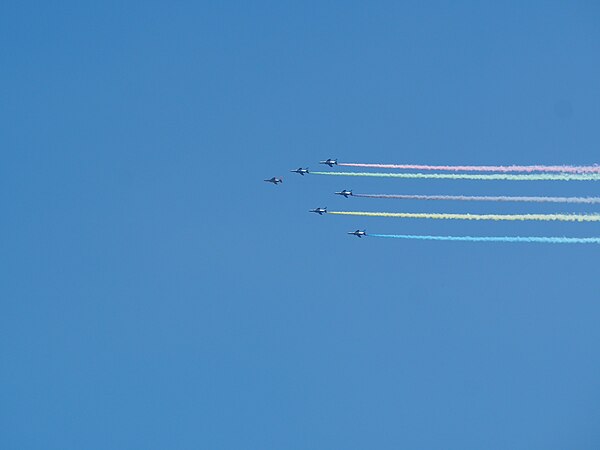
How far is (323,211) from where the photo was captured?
111875mm

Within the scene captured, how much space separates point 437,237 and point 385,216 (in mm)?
6834

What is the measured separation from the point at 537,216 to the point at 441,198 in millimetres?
9712

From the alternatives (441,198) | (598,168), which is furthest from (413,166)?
(598,168)

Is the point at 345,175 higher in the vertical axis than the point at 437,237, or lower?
higher

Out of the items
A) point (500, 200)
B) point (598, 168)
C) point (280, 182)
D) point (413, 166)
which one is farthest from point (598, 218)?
point (280, 182)

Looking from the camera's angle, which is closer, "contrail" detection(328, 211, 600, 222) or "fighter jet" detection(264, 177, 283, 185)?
"contrail" detection(328, 211, 600, 222)

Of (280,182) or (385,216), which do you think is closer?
(385,216)

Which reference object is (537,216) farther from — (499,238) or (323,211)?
(323,211)

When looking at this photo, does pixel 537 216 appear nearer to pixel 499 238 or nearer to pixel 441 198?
pixel 499 238

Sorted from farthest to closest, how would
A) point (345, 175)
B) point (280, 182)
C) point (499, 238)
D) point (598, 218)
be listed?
1. point (280, 182)
2. point (345, 175)
3. point (499, 238)
4. point (598, 218)

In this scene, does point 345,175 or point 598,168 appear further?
point 345,175

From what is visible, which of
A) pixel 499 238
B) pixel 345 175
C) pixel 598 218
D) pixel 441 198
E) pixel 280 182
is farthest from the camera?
pixel 280 182

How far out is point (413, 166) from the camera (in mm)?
99438

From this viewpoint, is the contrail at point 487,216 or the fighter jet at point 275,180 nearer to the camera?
the contrail at point 487,216
